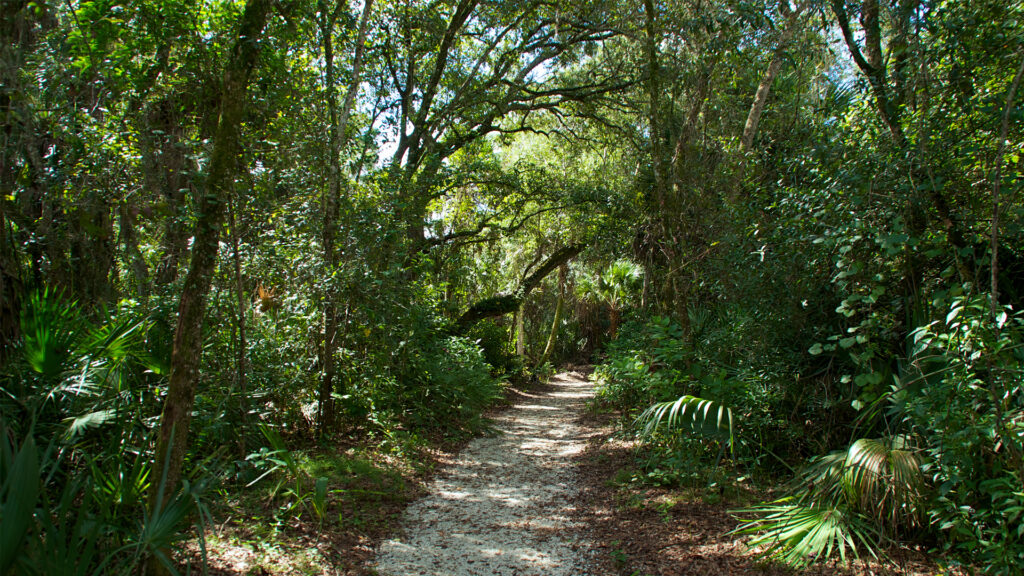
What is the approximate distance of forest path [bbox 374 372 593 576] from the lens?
399 centimetres

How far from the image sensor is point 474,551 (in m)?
4.25

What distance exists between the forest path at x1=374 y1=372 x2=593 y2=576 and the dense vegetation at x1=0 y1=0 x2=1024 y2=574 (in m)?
0.93

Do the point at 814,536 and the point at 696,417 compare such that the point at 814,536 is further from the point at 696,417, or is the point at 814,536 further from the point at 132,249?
the point at 132,249

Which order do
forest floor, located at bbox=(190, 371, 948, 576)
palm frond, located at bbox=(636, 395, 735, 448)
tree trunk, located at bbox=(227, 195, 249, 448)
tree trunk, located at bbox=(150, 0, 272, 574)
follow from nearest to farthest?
tree trunk, located at bbox=(150, 0, 272, 574), forest floor, located at bbox=(190, 371, 948, 576), palm frond, located at bbox=(636, 395, 735, 448), tree trunk, located at bbox=(227, 195, 249, 448)

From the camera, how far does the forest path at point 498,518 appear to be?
13.1 feet

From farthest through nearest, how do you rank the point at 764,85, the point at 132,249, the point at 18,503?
1. the point at 764,85
2. the point at 132,249
3. the point at 18,503

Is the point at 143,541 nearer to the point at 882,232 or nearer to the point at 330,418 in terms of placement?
the point at 330,418

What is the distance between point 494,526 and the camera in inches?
191

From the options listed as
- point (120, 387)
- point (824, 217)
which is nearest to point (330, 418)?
point (120, 387)

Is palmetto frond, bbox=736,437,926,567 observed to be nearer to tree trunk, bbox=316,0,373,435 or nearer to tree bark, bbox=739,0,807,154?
tree bark, bbox=739,0,807,154

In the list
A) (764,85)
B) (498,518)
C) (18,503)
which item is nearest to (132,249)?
(498,518)

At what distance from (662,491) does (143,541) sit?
4.49 m

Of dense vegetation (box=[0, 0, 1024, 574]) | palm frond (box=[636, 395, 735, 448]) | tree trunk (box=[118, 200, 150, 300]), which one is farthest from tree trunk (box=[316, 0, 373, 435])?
palm frond (box=[636, 395, 735, 448])

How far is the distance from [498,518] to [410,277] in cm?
448
